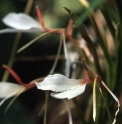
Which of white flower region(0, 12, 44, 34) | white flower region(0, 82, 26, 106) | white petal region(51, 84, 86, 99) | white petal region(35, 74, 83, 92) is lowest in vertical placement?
white flower region(0, 82, 26, 106)

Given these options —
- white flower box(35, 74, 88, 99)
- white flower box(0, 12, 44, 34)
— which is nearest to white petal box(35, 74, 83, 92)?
white flower box(35, 74, 88, 99)

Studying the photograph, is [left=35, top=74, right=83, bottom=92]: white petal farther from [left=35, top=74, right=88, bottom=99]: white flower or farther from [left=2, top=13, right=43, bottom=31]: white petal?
[left=2, top=13, right=43, bottom=31]: white petal

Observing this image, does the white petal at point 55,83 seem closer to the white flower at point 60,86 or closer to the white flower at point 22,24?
the white flower at point 60,86

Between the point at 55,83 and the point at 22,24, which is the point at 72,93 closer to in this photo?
the point at 55,83

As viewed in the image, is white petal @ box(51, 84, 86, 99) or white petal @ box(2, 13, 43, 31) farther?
white petal @ box(2, 13, 43, 31)

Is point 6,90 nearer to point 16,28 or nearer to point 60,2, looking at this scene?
point 16,28

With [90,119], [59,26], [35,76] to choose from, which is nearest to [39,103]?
[35,76]

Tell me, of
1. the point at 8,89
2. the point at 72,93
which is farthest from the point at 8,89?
the point at 72,93

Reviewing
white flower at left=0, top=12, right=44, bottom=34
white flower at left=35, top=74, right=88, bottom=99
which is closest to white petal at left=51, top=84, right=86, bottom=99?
white flower at left=35, top=74, right=88, bottom=99

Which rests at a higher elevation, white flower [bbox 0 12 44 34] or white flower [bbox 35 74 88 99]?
white flower [bbox 0 12 44 34]
